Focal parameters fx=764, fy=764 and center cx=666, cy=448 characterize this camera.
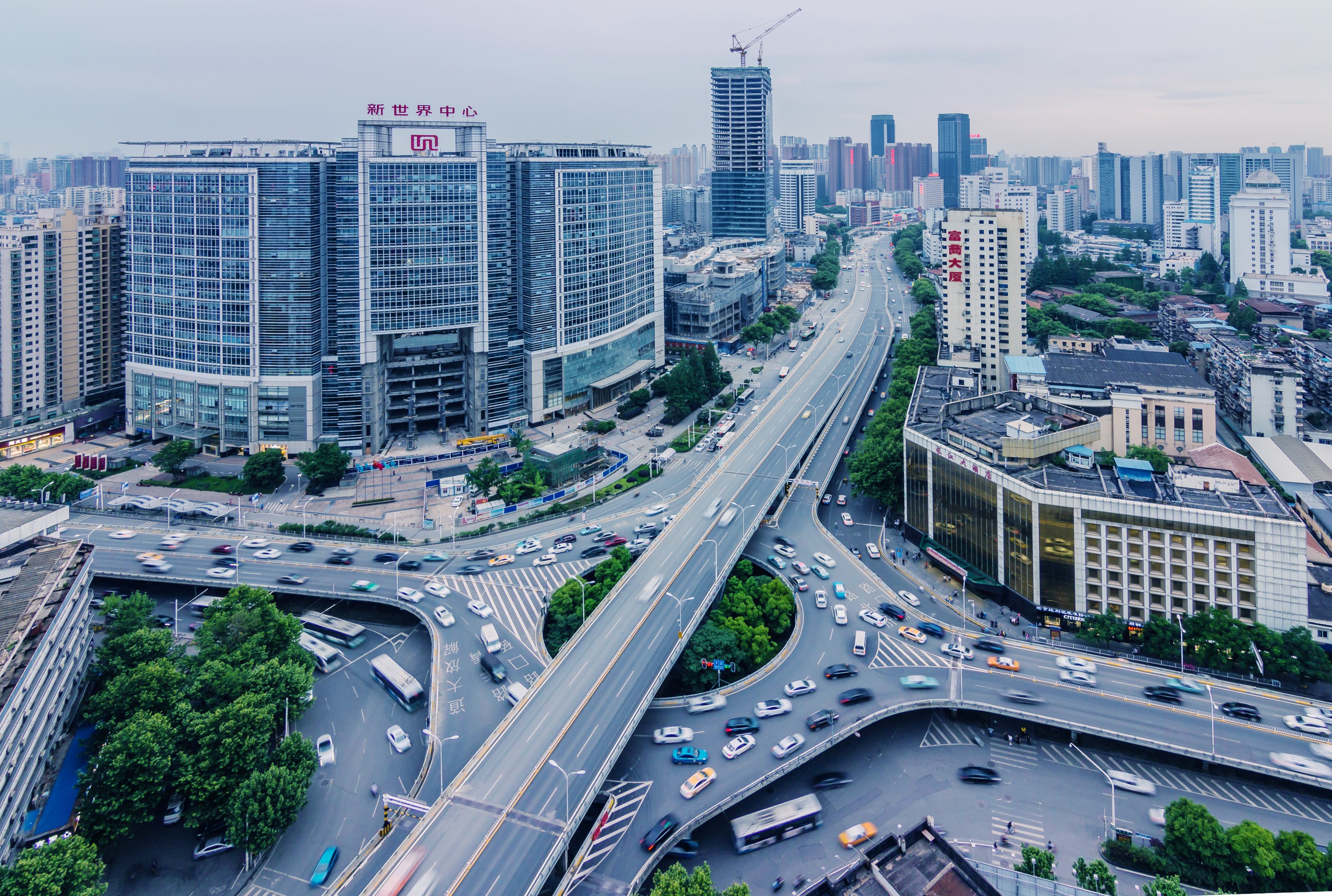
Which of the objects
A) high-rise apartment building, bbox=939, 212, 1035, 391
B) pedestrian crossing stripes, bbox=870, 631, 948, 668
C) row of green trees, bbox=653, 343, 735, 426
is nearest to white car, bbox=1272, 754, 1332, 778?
pedestrian crossing stripes, bbox=870, 631, 948, 668

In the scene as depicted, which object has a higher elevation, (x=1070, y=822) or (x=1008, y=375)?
(x=1008, y=375)

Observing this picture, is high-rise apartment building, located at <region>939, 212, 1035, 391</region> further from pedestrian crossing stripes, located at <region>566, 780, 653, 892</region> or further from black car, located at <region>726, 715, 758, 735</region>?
pedestrian crossing stripes, located at <region>566, 780, 653, 892</region>

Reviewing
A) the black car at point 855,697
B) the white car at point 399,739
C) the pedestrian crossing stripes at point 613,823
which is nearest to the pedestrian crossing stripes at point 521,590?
the white car at point 399,739

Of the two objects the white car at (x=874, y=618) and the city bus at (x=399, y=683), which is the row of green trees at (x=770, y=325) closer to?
the white car at (x=874, y=618)

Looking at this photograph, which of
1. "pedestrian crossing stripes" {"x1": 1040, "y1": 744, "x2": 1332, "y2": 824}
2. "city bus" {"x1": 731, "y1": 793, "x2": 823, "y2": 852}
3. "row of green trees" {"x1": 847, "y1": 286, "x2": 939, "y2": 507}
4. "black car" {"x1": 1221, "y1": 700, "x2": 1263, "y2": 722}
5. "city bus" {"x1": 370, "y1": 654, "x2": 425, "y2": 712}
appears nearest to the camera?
"city bus" {"x1": 731, "y1": 793, "x2": 823, "y2": 852}

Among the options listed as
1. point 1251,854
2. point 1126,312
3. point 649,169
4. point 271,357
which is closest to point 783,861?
point 1251,854

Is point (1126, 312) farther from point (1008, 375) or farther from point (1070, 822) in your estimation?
point (1070, 822)
